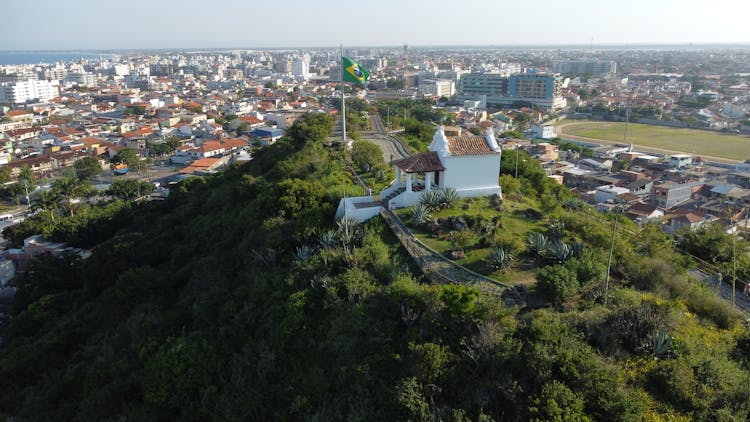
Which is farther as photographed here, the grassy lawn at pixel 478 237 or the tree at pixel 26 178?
the tree at pixel 26 178

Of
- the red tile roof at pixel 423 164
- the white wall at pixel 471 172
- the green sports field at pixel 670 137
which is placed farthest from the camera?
the green sports field at pixel 670 137

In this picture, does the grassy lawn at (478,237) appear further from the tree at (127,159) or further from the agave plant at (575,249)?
the tree at (127,159)

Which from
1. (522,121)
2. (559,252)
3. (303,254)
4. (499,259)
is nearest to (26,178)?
(303,254)

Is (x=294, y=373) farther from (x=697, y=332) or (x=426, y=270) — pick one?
(x=697, y=332)

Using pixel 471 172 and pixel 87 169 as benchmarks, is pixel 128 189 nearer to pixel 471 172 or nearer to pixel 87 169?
pixel 87 169

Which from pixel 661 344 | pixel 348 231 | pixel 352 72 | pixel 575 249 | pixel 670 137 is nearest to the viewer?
pixel 661 344

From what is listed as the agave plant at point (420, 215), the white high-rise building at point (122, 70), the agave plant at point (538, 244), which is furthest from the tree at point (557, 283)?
the white high-rise building at point (122, 70)

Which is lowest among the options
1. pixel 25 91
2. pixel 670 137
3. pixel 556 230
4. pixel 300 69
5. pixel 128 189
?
pixel 128 189
